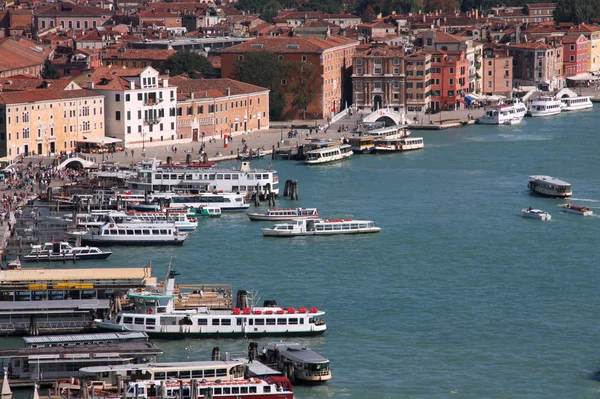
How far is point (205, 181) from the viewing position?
31.9 meters

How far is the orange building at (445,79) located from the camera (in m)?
48.3

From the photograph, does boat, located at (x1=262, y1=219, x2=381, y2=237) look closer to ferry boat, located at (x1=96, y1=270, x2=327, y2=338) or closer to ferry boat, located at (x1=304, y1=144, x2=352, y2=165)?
ferry boat, located at (x1=96, y1=270, x2=327, y2=338)

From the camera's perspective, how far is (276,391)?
17609 mm

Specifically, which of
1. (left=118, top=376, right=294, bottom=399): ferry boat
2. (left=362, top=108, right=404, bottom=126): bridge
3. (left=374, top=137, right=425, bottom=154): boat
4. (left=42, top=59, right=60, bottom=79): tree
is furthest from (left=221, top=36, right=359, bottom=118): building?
(left=118, top=376, right=294, bottom=399): ferry boat

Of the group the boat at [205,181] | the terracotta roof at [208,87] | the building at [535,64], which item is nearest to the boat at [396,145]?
the terracotta roof at [208,87]

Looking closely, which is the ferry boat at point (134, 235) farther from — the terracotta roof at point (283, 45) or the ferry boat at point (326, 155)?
the terracotta roof at point (283, 45)

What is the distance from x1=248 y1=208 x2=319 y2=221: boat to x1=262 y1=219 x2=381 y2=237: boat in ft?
3.02

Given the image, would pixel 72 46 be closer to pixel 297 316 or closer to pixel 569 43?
pixel 569 43

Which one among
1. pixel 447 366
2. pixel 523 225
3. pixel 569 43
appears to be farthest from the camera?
pixel 569 43

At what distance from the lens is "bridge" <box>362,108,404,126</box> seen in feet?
145

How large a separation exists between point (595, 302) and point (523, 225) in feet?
20.9

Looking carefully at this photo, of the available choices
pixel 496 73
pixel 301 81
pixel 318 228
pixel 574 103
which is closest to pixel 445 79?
pixel 574 103

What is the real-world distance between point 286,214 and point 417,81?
61.4 feet

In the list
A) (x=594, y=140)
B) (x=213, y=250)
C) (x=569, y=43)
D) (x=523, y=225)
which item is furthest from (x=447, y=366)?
(x=569, y=43)
